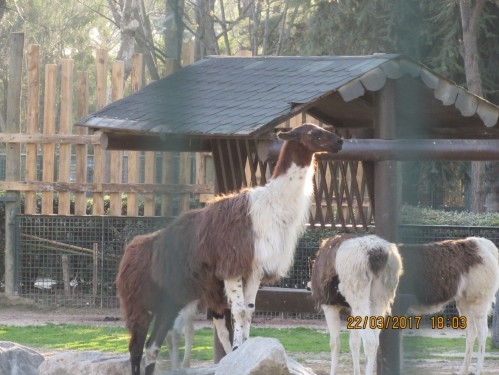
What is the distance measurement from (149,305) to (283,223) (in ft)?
4.17

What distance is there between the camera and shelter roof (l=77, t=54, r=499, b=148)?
8.08 metres

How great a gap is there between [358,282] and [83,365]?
239 cm

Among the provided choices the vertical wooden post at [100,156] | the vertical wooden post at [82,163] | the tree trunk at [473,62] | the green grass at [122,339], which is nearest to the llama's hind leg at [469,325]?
the green grass at [122,339]

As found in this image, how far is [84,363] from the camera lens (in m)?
8.03

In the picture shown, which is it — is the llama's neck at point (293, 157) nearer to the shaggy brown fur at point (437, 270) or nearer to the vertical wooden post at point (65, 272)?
the shaggy brown fur at point (437, 270)

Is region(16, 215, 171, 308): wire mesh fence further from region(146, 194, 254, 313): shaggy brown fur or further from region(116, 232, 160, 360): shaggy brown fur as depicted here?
region(146, 194, 254, 313): shaggy brown fur

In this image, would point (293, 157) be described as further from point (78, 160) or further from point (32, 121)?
point (32, 121)

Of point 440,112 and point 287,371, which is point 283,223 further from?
point 440,112

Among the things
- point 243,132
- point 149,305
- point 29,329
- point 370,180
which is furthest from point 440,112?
point 29,329

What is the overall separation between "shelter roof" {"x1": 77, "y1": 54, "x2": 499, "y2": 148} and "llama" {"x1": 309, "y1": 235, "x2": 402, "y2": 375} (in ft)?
3.47

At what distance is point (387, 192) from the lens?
859 centimetres

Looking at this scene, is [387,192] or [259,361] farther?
[387,192]

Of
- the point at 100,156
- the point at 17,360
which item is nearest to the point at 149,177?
the point at 100,156

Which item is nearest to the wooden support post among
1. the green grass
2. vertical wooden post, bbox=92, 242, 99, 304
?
vertical wooden post, bbox=92, 242, 99, 304
